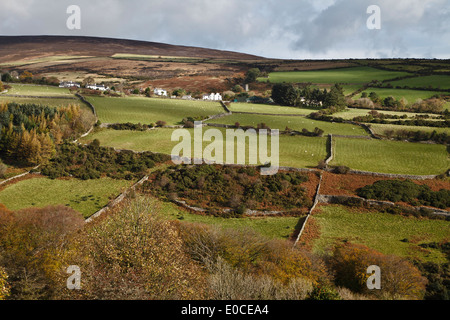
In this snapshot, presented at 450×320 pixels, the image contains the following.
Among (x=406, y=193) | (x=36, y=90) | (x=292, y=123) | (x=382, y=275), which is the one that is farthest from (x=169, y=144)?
(x=36, y=90)

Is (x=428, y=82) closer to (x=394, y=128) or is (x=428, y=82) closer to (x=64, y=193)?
(x=394, y=128)

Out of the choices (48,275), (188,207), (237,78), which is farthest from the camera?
(237,78)

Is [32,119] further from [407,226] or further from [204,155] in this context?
[407,226]

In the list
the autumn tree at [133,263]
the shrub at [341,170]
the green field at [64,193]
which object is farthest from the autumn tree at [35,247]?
the shrub at [341,170]

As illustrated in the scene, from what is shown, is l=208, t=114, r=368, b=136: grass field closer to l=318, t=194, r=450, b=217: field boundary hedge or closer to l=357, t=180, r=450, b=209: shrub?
l=357, t=180, r=450, b=209: shrub
